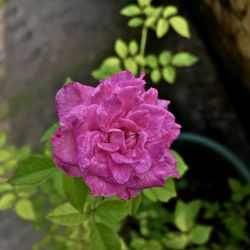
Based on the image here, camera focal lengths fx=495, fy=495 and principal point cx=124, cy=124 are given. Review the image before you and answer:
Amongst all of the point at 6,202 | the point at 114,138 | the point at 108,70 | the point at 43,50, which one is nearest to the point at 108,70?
the point at 108,70

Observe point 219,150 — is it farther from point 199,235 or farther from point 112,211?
point 112,211

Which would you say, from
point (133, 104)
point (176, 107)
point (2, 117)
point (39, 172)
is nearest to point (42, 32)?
point (2, 117)

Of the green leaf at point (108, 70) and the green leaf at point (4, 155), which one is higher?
the green leaf at point (108, 70)

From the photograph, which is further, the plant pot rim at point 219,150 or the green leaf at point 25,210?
the plant pot rim at point 219,150

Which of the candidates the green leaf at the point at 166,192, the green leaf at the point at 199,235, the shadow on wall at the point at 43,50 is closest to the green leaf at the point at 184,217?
the green leaf at the point at 199,235

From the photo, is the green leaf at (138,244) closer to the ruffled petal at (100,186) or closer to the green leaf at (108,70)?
the green leaf at (108,70)

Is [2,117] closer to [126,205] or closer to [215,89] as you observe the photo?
[215,89]

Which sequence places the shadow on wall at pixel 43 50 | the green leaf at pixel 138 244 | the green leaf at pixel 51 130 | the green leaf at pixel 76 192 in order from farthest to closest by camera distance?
the shadow on wall at pixel 43 50, the green leaf at pixel 138 244, the green leaf at pixel 51 130, the green leaf at pixel 76 192
